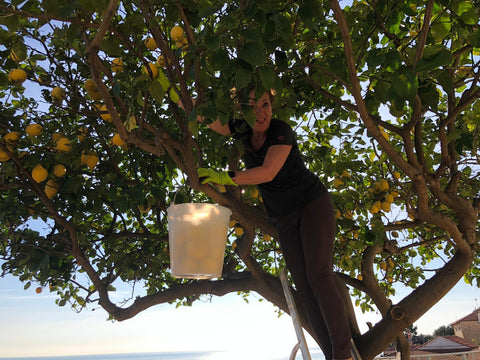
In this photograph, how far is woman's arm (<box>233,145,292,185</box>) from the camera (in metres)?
1.49

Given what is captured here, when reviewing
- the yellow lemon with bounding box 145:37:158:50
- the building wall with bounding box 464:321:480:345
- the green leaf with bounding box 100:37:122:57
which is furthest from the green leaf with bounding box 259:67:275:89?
the building wall with bounding box 464:321:480:345

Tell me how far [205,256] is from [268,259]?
2.29 m

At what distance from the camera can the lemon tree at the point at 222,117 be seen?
4.22 feet

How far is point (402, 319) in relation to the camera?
2428mm

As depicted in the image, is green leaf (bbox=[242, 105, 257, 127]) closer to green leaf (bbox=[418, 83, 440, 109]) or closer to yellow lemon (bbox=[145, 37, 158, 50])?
green leaf (bbox=[418, 83, 440, 109])

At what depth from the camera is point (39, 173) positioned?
2.08m

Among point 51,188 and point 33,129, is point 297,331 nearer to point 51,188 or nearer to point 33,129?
point 51,188

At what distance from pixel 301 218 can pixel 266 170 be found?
390 mm

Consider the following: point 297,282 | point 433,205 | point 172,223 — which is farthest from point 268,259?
point 172,223

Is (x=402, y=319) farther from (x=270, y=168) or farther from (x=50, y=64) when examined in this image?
(x=50, y=64)

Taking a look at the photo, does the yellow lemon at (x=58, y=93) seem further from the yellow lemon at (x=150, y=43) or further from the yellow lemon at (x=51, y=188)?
the yellow lemon at (x=150, y=43)

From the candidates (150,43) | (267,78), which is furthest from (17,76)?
(267,78)

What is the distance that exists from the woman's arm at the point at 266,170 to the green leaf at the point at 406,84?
0.53 meters

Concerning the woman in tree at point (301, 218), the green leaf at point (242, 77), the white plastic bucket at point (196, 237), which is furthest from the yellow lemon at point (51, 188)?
the green leaf at point (242, 77)
